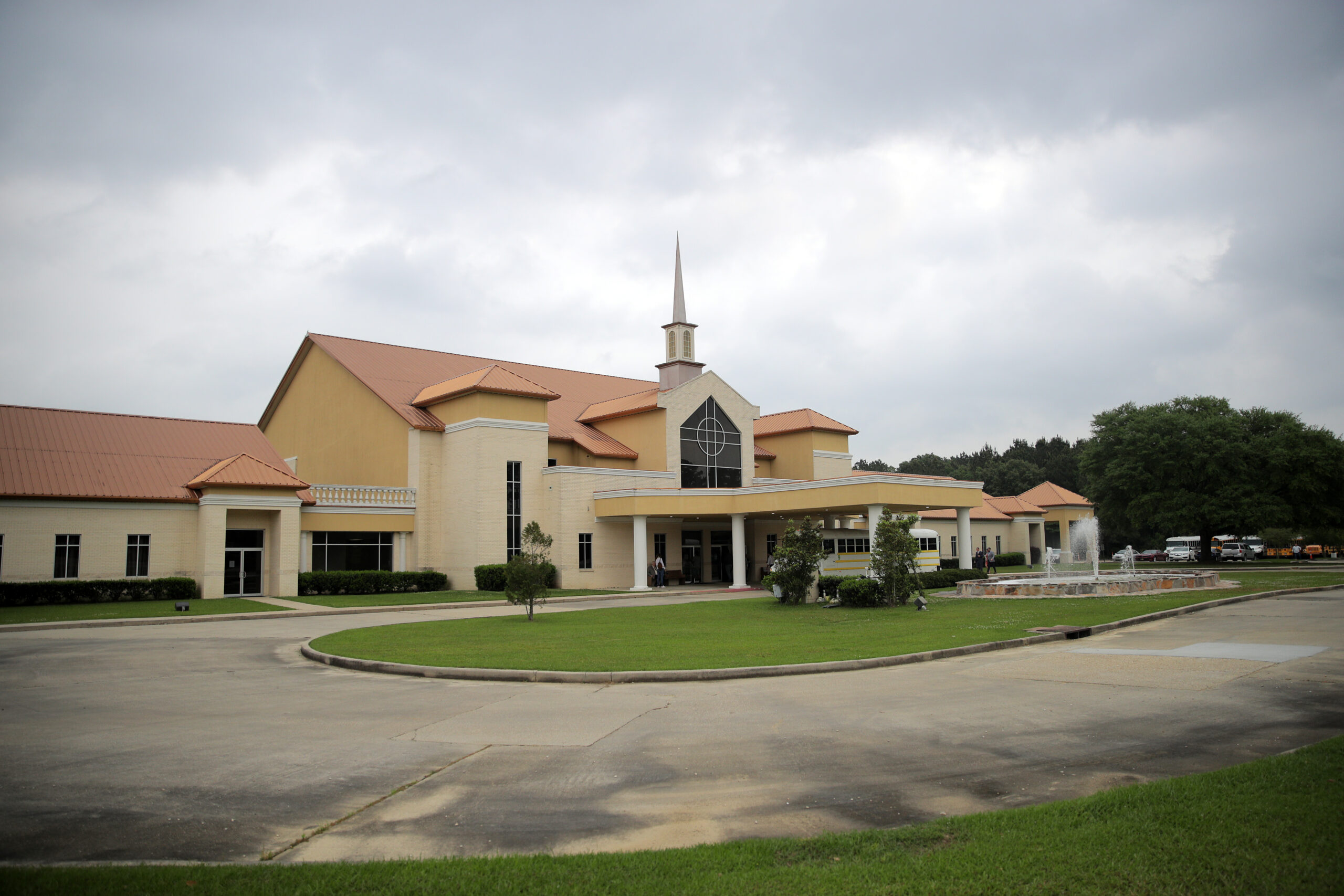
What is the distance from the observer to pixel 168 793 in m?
7.04

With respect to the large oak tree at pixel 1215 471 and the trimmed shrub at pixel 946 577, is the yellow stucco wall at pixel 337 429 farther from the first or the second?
the large oak tree at pixel 1215 471

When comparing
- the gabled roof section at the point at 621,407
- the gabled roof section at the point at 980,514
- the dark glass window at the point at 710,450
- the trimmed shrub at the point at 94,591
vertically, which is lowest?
the trimmed shrub at the point at 94,591

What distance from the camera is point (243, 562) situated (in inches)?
1366

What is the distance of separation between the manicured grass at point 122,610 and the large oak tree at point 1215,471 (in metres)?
52.2

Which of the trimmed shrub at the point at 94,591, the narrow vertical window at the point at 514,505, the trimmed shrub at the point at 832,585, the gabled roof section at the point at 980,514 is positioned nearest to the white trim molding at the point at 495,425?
the narrow vertical window at the point at 514,505

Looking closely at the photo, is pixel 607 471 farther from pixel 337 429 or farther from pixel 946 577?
pixel 946 577

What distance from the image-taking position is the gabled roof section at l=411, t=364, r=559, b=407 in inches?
1502

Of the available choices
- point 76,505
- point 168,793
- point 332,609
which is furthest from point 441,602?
point 168,793

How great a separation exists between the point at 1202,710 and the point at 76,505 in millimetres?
35184

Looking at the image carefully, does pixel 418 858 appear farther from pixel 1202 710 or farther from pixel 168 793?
pixel 1202 710

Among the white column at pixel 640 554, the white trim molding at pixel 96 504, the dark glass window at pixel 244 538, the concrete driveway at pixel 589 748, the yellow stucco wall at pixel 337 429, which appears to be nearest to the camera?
the concrete driveway at pixel 589 748

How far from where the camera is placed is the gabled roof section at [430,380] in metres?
42.2

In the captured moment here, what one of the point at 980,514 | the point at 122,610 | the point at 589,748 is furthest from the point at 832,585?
the point at 980,514

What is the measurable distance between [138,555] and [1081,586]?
33.6 m
